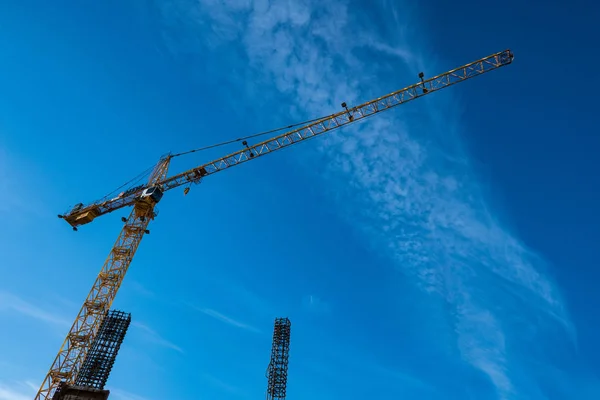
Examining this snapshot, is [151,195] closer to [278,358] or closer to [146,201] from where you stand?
[146,201]

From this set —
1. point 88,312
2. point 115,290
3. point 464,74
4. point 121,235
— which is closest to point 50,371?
point 88,312

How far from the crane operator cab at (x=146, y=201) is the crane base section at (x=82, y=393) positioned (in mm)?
23544

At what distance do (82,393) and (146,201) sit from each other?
26.1m

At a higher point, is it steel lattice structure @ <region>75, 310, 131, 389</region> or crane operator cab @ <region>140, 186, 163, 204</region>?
crane operator cab @ <region>140, 186, 163, 204</region>

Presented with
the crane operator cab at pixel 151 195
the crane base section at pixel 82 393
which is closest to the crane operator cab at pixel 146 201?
the crane operator cab at pixel 151 195

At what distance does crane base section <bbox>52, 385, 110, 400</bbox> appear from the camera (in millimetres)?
51219

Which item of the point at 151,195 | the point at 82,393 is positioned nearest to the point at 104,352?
the point at 82,393

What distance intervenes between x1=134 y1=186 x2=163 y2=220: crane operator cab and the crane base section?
23.5m

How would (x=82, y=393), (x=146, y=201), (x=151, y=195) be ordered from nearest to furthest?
1. (x=82, y=393)
2. (x=151, y=195)
3. (x=146, y=201)

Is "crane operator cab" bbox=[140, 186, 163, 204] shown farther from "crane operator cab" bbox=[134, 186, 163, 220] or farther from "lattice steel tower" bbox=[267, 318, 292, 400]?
"lattice steel tower" bbox=[267, 318, 292, 400]

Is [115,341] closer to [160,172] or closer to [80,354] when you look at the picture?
[80,354]

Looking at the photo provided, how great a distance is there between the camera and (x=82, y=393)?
2025 inches

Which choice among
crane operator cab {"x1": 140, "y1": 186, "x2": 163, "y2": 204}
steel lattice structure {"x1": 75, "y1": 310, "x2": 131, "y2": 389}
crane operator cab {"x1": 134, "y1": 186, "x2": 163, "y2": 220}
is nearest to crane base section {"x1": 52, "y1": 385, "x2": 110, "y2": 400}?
steel lattice structure {"x1": 75, "y1": 310, "x2": 131, "y2": 389}

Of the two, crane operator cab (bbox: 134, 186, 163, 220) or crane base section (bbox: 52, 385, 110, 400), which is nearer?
crane base section (bbox: 52, 385, 110, 400)
